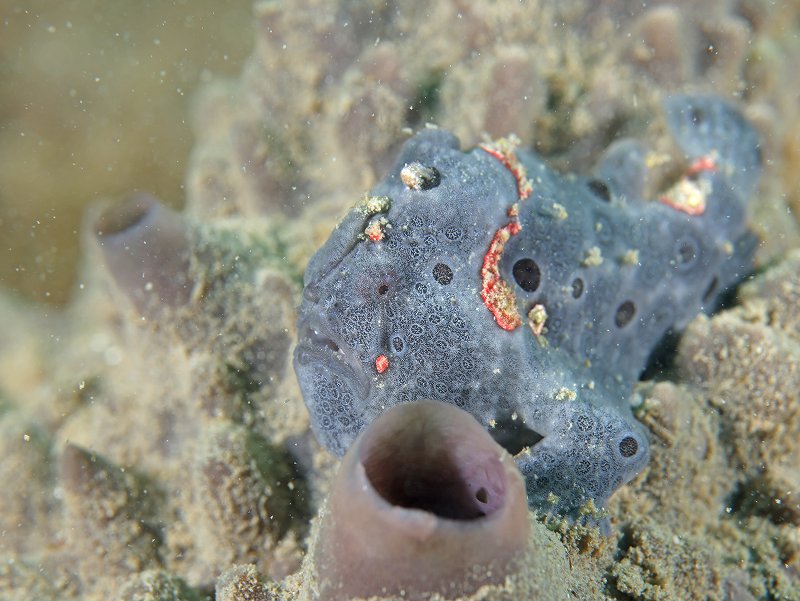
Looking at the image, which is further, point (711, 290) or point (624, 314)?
point (711, 290)

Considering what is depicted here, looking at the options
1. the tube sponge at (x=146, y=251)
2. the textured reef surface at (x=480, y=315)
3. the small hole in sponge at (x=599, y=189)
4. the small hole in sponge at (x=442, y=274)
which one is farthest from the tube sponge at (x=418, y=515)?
the small hole in sponge at (x=599, y=189)

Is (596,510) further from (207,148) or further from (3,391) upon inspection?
(3,391)

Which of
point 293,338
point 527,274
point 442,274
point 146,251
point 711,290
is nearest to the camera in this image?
point 442,274

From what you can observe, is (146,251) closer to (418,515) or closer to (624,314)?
(418,515)

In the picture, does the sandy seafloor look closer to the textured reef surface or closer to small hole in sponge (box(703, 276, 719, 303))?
small hole in sponge (box(703, 276, 719, 303))

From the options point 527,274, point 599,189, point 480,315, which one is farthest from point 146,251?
point 599,189

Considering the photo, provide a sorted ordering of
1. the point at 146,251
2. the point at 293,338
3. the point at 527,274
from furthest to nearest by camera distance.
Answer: the point at 293,338, the point at 146,251, the point at 527,274

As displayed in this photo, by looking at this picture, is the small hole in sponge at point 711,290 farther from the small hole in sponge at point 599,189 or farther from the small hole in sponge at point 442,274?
the small hole in sponge at point 442,274

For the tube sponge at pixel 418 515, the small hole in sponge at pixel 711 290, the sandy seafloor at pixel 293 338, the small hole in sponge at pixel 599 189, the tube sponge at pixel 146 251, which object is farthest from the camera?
the small hole in sponge at pixel 711 290
